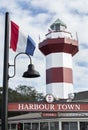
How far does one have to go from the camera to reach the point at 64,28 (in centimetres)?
4362

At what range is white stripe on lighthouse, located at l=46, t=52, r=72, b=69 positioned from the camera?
39.9 m

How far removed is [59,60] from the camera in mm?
39906

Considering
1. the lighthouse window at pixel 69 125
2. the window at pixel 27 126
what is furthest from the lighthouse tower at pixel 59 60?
the lighthouse window at pixel 69 125

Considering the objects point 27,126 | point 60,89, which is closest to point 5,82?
point 27,126

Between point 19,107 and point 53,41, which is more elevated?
point 53,41

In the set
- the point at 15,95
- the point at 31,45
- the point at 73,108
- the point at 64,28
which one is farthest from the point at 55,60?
the point at 31,45

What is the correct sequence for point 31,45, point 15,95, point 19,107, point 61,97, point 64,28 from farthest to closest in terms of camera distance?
point 15,95 < point 64,28 < point 61,97 < point 19,107 < point 31,45

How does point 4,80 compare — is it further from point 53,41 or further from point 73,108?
point 53,41

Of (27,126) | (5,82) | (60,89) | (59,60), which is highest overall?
(59,60)

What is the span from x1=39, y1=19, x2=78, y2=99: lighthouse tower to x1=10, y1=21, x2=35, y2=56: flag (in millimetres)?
28165

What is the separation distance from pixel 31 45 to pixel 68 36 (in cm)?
3179

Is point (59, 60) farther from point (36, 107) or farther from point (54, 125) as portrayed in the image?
point (36, 107)

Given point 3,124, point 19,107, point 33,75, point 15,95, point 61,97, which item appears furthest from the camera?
point 15,95

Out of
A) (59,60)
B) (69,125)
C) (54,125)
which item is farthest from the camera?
(59,60)
